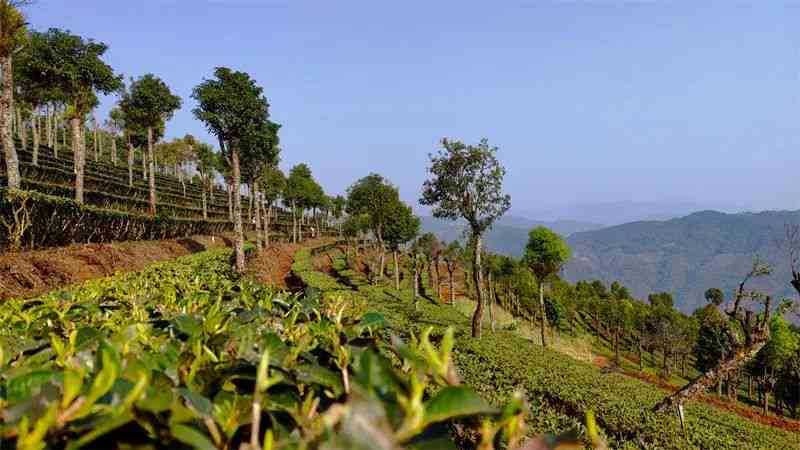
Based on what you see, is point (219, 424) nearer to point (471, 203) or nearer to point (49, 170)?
point (471, 203)

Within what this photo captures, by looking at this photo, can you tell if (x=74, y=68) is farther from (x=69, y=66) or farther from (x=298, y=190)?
(x=298, y=190)

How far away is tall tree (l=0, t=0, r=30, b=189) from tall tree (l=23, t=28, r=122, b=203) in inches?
249

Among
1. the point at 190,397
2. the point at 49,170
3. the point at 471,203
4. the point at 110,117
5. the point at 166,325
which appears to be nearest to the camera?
the point at 190,397

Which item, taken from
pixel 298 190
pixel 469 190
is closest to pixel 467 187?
pixel 469 190

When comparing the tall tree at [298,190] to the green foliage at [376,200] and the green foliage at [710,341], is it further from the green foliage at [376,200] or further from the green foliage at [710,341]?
the green foliage at [710,341]

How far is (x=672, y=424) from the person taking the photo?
31.8 feet

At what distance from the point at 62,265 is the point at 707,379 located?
64.8 feet

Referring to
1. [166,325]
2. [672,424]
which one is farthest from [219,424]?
[672,424]

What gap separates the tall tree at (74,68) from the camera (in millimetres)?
23422

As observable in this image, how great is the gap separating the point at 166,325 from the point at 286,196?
54.2m

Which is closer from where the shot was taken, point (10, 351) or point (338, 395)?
point (338, 395)

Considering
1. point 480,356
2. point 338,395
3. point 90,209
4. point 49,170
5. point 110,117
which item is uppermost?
point 110,117

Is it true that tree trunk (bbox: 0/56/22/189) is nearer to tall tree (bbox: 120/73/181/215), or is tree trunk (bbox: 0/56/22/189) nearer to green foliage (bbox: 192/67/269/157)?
green foliage (bbox: 192/67/269/157)

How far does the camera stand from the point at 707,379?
1302 cm
